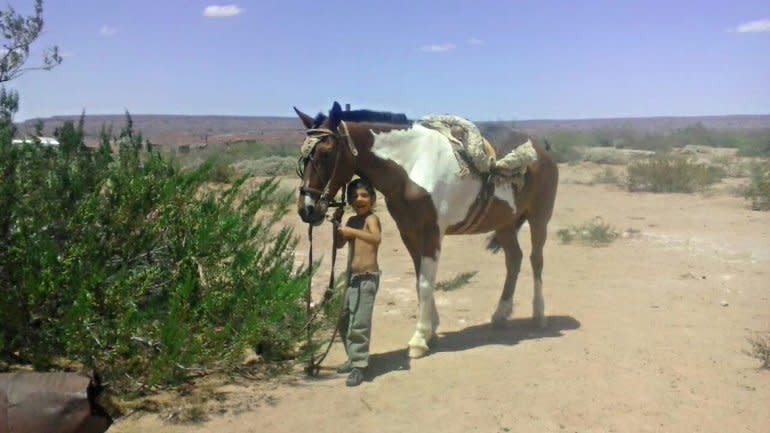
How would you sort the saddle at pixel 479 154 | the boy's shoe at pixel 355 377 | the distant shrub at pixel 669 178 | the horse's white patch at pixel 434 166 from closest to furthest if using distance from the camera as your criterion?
the boy's shoe at pixel 355 377 < the horse's white patch at pixel 434 166 < the saddle at pixel 479 154 < the distant shrub at pixel 669 178

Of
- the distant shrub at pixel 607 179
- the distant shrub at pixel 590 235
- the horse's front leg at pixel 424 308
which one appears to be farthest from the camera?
the distant shrub at pixel 607 179

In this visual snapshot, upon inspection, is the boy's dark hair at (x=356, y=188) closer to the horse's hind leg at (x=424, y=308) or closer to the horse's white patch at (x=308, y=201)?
the horse's white patch at (x=308, y=201)

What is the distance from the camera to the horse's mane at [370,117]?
5.65 m

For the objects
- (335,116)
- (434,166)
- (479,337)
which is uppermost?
(335,116)

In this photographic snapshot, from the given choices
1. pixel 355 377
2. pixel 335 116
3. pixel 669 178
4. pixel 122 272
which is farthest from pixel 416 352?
pixel 669 178

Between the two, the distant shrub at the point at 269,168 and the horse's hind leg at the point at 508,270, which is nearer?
the horse's hind leg at the point at 508,270

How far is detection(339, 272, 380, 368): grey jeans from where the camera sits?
5.57m

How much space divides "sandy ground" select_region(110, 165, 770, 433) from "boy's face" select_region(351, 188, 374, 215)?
4.05 ft

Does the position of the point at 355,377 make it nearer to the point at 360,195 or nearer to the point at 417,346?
the point at 417,346

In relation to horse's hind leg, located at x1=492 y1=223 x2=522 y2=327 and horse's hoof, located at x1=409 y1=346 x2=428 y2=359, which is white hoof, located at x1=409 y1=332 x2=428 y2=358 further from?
horse's hind leg, located at x1=492 y1=223 x2=522 y2=327

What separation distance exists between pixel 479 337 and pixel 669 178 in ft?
45.8

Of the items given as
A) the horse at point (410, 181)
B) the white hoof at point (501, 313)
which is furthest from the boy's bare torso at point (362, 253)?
the white hoof at point (501, 313)

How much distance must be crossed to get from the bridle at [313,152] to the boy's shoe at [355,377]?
1199 mm

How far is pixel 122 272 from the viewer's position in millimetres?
4727
